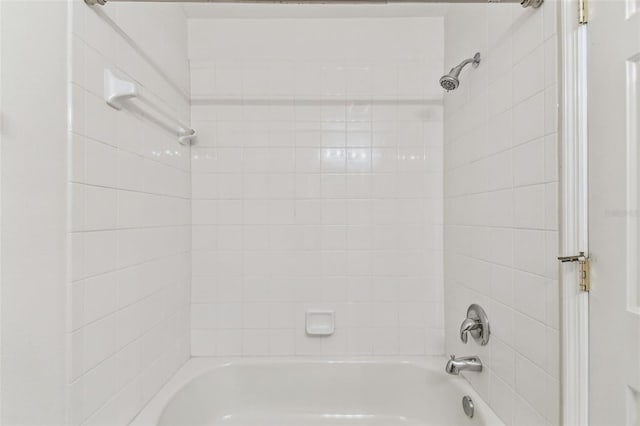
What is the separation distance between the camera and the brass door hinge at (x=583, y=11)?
0.88 meters

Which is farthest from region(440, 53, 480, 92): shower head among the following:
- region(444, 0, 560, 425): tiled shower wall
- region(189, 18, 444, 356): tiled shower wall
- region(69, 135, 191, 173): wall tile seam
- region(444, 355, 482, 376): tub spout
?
region(69, 135, 191, 173): wall tile seam

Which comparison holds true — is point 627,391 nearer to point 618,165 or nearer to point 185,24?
point 618,165

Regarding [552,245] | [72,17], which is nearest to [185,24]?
[72,17]

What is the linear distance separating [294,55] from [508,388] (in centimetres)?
177

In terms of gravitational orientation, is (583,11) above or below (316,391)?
above

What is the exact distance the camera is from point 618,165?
2.61ft

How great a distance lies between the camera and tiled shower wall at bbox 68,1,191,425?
0.98 metres

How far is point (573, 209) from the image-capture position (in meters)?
0.91

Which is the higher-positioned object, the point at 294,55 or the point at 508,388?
the point at 294,55

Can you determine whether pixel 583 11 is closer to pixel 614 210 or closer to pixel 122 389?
pixel 614 210

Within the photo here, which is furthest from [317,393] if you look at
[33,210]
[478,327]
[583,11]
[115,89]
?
[583,11]

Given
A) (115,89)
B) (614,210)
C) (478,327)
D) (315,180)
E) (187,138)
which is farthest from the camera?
(315,180)

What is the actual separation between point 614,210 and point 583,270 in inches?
6.7

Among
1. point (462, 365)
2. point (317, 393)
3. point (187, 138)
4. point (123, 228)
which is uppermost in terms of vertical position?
point (187, 138)
